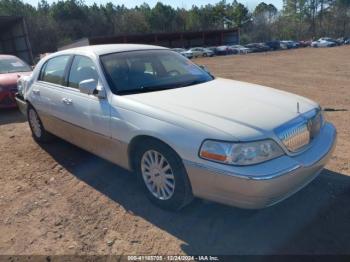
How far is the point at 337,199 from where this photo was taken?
367cm

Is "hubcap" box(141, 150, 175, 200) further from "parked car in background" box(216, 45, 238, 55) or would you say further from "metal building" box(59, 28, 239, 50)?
"metal building" box(59, 28, 239, 50)

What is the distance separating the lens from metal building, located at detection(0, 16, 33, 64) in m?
19.5

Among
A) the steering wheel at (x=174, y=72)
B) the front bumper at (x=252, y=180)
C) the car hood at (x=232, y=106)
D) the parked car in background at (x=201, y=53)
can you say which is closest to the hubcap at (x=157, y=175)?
the front bumper at (x=252, y=180)

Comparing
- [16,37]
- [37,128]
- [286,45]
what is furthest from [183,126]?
[286,45]

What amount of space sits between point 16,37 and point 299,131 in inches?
838

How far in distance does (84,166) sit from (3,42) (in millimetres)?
22392

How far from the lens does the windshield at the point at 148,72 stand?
4000 millimetres

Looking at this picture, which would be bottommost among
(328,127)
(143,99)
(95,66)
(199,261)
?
(199,261)

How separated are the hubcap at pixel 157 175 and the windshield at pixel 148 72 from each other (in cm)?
81

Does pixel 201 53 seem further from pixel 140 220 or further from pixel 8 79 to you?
pixel 140 220

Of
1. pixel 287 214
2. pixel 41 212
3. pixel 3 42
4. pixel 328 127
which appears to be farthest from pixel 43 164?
pixel 3 42

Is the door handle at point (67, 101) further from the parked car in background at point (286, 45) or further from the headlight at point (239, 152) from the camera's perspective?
the parked car in background at point (286, 45)

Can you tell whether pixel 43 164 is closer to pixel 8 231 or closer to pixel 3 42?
pixel 8 231

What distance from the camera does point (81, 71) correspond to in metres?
4.43
